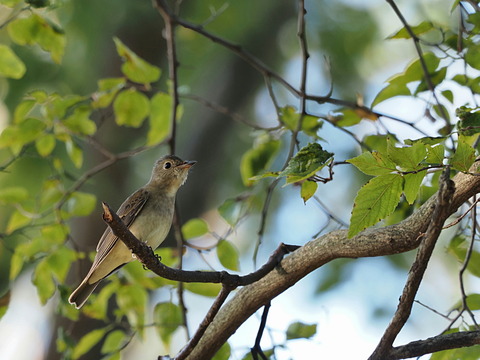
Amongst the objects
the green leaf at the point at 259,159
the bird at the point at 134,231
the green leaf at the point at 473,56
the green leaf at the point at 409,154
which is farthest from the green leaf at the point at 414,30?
the bird at the point at 134,231

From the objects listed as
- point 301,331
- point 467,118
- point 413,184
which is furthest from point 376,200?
point 301,331

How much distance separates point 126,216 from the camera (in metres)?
4.39

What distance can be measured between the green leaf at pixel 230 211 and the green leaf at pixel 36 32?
4.49 feet

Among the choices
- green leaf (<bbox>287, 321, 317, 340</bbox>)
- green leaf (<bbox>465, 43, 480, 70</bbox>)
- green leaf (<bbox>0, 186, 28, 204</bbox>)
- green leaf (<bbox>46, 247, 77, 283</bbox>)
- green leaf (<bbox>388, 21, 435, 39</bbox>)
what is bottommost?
green leaf (<bbox>287, 321, 317, 340</bbox>)

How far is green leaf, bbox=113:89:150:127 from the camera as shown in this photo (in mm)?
4359

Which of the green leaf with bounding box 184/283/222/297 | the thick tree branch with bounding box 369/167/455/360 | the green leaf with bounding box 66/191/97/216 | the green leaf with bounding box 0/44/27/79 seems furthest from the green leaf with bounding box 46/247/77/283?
the thick tree branch with bounding box 369/167/455/360

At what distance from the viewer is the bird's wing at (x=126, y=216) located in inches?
162

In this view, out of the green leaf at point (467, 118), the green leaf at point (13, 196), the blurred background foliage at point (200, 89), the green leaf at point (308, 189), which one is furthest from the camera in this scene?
the blurred background foliage at point (200, 89)

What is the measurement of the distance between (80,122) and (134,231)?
0.75 meters

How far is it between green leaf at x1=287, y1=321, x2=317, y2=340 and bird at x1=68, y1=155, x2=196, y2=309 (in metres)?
1.17

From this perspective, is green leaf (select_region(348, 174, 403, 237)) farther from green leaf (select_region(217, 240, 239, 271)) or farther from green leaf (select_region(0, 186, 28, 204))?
green leaf (select_region(0, 186, 28, 204))

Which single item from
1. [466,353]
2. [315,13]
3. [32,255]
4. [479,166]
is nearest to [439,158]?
[479,166]

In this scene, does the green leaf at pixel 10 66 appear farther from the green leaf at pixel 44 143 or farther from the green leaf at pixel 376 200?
the green leaf at pixel 376 200

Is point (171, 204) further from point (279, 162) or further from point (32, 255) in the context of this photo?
point (279, 162)
